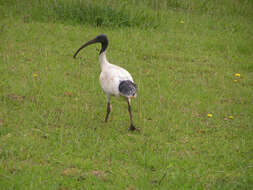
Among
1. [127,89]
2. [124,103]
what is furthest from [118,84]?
[124,103]

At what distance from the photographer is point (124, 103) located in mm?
7043

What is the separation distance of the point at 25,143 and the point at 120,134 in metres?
1.35

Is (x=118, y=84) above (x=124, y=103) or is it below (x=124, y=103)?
above

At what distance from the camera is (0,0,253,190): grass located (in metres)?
4.85

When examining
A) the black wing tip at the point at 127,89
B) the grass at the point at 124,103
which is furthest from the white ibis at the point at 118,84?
the grass at the point at 124,103

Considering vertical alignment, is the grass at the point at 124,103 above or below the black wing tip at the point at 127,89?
below

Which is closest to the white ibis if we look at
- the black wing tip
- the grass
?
the black wing tip

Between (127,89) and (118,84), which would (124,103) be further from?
(127,89)

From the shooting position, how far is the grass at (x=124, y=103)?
485 centimetres

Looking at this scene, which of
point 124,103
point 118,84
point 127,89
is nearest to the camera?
point 127,89

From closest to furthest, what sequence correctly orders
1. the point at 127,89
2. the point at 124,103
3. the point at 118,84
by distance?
the point at 127,89, the point at 118,84, the point at 124,103

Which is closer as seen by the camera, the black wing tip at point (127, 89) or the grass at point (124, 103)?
the grass at point (124, 103)

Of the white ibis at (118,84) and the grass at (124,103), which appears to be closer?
the grass at (124,103)

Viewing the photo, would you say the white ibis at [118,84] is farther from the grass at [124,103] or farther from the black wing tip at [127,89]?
the grass at [124,103]
